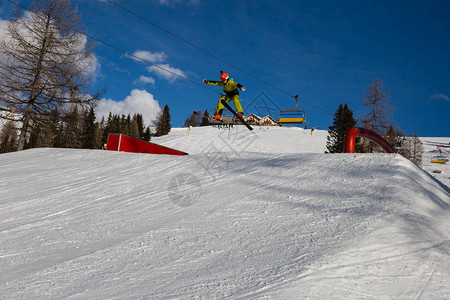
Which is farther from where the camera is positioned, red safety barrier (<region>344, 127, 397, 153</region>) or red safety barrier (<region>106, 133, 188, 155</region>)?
red safety barrier (<region>106, 133, 188, 155</region>)

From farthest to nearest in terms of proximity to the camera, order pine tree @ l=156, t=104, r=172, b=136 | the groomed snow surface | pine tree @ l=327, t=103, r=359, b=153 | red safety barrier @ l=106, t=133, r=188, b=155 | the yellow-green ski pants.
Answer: pine tree @ l=156, t=104, r=172, b=136 → pine tree @ l=327, t=103, r=359, b=153 → red safety barrier @ l=106, t=133, r=188, b=155 → the yellow-green ski pants → the groomed snow surface

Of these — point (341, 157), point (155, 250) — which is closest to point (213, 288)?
point (155, 250)

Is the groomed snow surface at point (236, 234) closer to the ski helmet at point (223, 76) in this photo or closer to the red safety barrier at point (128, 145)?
the ski helmet at point (223, 76)

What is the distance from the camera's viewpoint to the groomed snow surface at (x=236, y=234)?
276 centimetres

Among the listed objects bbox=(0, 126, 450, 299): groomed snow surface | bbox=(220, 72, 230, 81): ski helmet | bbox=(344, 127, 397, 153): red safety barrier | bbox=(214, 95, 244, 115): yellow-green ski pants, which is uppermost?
bbox=(220, 72, 230, 81): ski helmet

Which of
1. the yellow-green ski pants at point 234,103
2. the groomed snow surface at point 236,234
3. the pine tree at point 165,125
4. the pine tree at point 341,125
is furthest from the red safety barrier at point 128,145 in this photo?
the pine tree at point 165,125

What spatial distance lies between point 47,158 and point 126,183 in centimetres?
607

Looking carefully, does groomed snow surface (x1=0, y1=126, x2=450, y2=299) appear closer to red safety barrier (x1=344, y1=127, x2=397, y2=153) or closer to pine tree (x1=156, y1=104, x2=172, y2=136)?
red safety barrier (x1=344, y1=127, x2=397, y2=153)

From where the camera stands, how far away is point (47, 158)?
11820 millimetres

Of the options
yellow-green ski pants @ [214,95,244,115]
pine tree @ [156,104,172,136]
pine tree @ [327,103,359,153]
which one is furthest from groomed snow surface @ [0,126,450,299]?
pine tree @ [156,104,172,136]

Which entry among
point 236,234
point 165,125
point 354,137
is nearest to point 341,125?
point 354,137

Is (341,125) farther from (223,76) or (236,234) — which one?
(236,234)

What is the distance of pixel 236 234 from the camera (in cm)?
405

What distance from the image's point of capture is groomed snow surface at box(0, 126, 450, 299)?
276 cm
